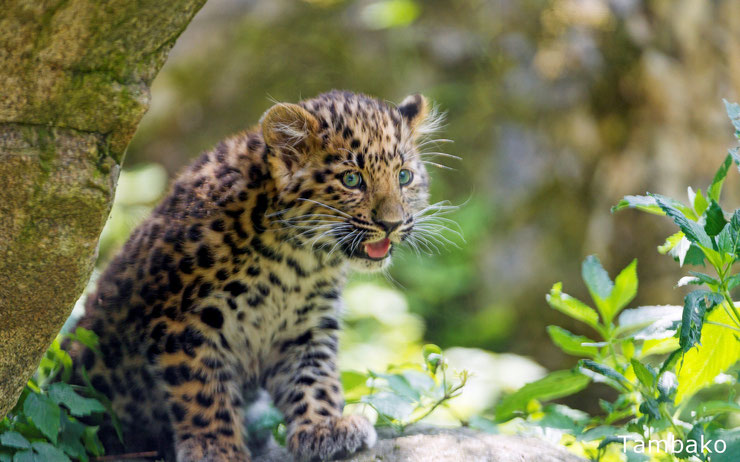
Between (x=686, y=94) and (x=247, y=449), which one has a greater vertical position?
(x=686, y=94)

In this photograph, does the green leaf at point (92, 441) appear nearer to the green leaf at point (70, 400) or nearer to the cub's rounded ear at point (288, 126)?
the green leaf at point (70, 400)

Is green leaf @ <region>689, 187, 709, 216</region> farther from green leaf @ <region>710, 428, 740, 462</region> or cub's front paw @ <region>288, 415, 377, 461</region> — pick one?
cub's front paw @ <region>288, 415, 377, 461</region>

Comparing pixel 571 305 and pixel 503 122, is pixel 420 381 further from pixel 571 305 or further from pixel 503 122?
pixel 503 122

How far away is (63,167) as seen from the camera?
2.80m

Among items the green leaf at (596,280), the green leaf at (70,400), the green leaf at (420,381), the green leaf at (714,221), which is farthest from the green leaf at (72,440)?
the green leaf at (714,221)

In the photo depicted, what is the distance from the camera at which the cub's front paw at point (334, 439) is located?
152 inches

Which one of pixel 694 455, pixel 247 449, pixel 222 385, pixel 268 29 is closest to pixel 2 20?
pixel 222 385

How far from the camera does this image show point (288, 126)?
408 cm

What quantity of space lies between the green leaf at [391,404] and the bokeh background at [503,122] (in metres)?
2.94

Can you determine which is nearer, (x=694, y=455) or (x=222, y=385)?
(x=694, y=455)

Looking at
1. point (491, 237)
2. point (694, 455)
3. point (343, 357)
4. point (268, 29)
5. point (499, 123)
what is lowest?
point (694, 455)

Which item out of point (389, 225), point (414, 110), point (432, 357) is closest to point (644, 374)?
point (432, 357)

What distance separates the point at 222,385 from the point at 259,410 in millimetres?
442

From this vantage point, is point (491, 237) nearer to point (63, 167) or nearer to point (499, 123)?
point (499, 123)
